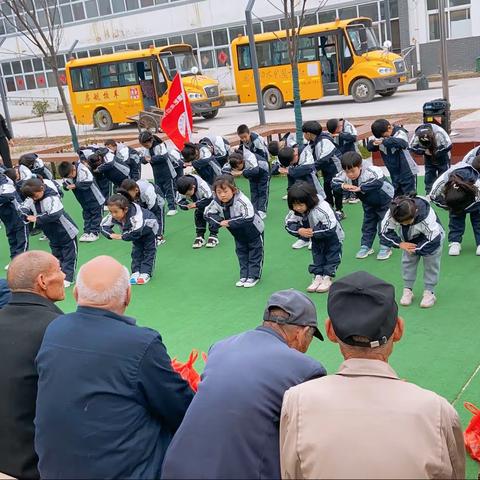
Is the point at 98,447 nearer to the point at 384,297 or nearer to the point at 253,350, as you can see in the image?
the point at 253,350

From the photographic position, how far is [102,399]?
2434mm

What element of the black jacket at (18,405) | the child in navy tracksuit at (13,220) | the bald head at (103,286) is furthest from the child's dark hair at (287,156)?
the black jacket at (18,405)

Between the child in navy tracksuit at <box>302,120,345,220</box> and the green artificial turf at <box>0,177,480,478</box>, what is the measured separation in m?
0.27

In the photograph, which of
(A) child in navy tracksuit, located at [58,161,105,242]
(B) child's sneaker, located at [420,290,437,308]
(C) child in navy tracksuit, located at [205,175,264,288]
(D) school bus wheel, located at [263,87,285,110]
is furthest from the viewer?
(D) school bus wheel, located at [263,87,285,110]

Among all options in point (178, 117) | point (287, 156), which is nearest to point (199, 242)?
point (287, 156)

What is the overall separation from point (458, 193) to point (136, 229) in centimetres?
307

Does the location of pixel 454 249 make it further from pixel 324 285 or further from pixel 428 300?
pixel 324 285

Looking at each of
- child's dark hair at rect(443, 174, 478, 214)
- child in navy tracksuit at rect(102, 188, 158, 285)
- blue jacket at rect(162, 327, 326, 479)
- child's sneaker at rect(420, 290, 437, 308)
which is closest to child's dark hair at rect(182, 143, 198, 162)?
child in navy tracksuit at rect(102, 188, 158, 285)

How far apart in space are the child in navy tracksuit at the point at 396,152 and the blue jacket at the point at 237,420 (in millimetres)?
5673

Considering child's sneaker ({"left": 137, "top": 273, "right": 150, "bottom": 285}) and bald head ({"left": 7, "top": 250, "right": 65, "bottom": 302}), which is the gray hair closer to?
bald head ({"left": 7, "top": 250, "right": 65, "bottom": 302})

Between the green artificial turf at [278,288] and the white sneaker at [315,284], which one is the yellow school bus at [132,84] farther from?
the white sneaker at [315,284]

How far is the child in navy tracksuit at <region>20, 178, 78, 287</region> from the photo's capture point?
705 cm

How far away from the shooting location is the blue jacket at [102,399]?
2424mm

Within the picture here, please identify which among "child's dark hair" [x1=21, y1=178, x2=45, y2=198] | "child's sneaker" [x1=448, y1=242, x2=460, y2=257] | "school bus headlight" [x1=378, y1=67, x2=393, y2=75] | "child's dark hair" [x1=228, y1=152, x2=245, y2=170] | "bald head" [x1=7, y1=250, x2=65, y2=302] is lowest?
"child's sneaker" [x1=448, y1=242, x2=460, y2=257]
